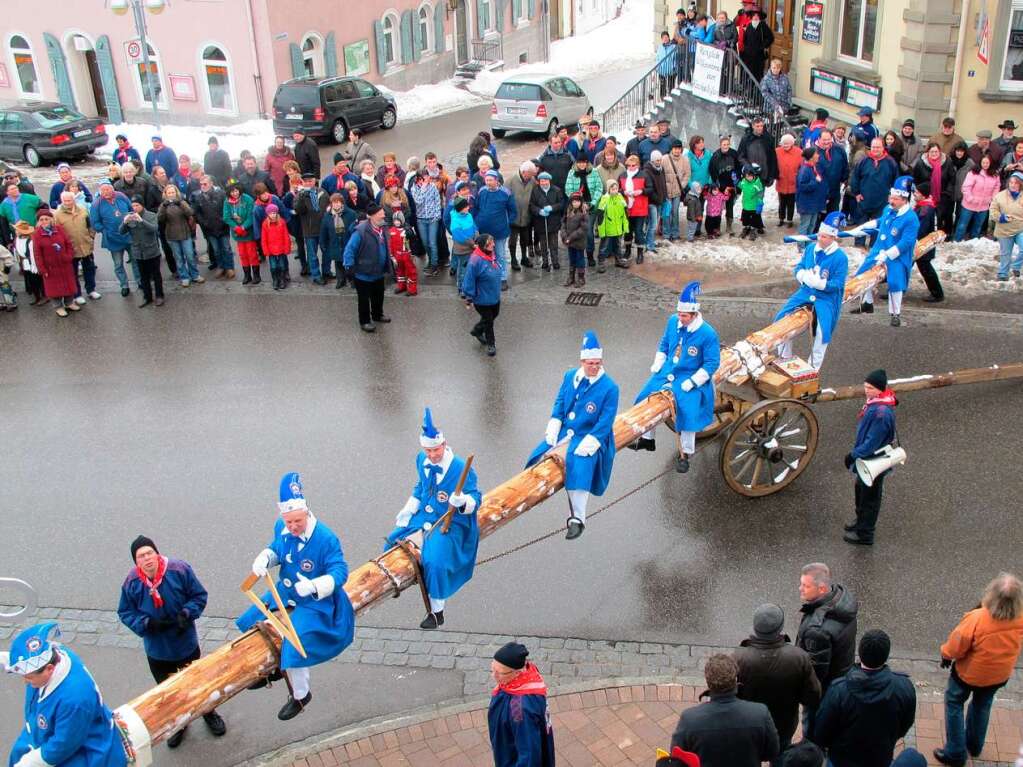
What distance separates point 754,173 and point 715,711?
1202cm

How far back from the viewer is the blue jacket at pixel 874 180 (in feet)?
49.7

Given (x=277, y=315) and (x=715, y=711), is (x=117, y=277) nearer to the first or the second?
(x=277, y=315)

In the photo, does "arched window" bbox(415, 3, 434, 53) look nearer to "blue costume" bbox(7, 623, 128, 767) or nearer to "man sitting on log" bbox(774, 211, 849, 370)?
"man sitting on log" bbox(774, 211, 849, 370)

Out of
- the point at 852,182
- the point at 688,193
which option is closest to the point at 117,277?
the point at 688,193

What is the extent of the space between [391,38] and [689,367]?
26.3 m

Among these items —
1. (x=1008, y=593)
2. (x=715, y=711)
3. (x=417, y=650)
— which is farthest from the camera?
(x=417, y=650)

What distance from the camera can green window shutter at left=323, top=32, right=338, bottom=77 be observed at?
1155 inches

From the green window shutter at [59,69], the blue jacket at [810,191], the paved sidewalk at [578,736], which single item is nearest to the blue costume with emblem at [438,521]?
the paved sidewalk at [578,736]

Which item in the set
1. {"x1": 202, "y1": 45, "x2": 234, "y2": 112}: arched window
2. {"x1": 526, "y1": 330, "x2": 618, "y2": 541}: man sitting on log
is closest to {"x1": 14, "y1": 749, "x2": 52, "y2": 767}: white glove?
{"x1": 526, "y1": 330, "x2": 618, "y2": 541}: man sitting on log

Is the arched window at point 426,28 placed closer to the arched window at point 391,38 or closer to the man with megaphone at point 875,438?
the arched window at point 391,38

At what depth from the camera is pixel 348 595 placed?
6758 millimetres

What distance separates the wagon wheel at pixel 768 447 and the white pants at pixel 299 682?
4325 millimetres

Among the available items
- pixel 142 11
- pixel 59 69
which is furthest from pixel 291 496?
pixel 59 69

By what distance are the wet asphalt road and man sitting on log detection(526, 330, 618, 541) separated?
940mm
